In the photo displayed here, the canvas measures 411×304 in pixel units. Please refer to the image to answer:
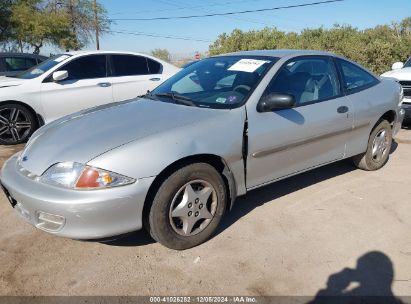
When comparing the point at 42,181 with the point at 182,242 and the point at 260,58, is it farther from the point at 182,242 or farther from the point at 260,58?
the point at 260,58

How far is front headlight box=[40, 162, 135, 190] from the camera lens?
2609mm

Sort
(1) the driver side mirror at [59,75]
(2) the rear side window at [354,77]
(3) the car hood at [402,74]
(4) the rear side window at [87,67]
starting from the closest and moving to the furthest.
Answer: (2) the rear side window at [354,77]
(1) the driver side mirror at [59,75]
(4) the rear side window at [87,67]
(3) the car hood at [402,74]

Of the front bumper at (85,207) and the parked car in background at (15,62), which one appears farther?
the parked car in background at (15,62)

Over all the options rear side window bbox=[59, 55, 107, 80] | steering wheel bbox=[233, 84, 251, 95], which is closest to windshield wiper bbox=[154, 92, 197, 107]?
steering wheel bbox=[233, 84, 251, 95]

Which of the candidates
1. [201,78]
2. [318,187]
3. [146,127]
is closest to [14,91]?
[201,78]

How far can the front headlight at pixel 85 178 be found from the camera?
2.61 meters

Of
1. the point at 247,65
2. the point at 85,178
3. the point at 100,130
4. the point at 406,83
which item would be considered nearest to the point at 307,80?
the point at 247,65

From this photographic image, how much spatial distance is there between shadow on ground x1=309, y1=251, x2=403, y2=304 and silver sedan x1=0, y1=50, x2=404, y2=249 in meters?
1.02

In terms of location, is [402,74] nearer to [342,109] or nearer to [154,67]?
[342,109]

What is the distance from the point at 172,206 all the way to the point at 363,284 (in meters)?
1.45

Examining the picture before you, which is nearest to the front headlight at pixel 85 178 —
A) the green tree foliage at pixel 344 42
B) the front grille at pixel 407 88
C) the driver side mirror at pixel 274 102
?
the driver side mirror at pixel 274 102

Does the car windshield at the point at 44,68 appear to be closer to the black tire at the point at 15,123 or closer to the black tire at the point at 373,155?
the black tire at the point at 15,123

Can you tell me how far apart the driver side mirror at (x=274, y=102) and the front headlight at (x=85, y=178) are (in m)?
1.33

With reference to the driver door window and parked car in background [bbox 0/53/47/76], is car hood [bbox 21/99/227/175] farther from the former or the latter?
parked car in background [bbox 0/53/47/76]
